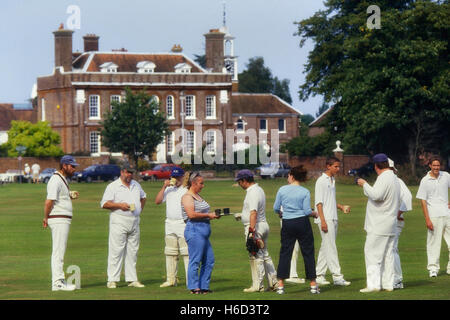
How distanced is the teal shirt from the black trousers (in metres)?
0.08

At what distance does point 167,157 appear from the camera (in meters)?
98.8

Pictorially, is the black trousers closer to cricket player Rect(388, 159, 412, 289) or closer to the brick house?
cricket player Rect(388, 159, 412, 289)

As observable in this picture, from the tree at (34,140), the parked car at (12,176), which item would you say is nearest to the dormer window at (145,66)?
the tree at (34,140)

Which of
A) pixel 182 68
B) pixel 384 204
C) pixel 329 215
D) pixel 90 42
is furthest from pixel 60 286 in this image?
pixel 90 42

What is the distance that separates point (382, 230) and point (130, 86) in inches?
3373

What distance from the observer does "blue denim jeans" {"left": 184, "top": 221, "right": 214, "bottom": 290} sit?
15.0 metres

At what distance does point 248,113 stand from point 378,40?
5546cm

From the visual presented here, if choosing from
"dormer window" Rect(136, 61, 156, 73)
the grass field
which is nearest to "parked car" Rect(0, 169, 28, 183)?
"dormer window" Rect(136, 61, 156, 73)

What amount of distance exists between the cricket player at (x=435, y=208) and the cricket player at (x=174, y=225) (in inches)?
154

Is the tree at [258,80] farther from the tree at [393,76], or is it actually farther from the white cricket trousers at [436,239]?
the white cricket trousers at [436,239]

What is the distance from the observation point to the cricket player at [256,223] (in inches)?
592

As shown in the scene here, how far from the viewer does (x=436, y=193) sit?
17391mm

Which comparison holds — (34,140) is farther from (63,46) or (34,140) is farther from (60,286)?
(60,286)

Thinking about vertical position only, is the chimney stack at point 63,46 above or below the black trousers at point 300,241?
above
